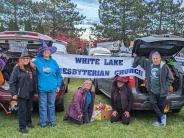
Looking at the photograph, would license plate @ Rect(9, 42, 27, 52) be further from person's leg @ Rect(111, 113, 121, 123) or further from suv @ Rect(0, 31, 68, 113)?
person's leg @ Rect(111, 113, 121, 123)

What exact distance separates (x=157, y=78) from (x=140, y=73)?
71cm

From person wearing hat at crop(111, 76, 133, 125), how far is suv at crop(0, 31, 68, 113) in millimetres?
1233

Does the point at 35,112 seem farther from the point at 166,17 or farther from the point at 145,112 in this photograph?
the point at 166,17

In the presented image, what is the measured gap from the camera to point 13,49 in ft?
33.8

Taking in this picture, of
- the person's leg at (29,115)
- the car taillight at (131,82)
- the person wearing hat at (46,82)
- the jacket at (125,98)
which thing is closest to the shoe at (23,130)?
the person's leg at (29,115)

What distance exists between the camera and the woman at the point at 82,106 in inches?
365

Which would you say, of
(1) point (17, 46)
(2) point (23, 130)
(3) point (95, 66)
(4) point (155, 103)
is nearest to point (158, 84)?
(4) point (155, 103)

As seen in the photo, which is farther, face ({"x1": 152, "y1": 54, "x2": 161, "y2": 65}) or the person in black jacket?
face ({"x1": 152, "y1": 54, "x2": 161, "y2": 65})

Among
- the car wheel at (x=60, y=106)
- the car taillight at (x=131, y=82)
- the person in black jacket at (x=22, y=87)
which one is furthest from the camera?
the car wheel at (x=60, y=106)

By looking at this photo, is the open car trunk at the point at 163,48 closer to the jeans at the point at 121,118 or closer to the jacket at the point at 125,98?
the jacket at the point at 125,98

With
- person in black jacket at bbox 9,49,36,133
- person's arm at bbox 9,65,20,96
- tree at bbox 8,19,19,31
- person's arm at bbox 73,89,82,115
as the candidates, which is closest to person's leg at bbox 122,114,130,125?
person's arm at bbox 73,89,82,115

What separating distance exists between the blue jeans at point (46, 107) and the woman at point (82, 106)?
21.0 inches

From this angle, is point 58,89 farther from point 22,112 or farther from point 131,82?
point 131,82

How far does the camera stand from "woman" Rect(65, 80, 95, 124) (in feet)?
30.4
